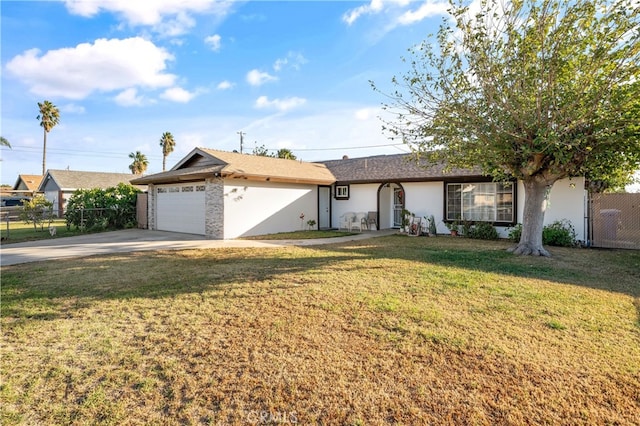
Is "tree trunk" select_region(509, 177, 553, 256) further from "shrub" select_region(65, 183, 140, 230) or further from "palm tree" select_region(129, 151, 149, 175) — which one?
"palm tree" select_region(129, 151, 149, 175)

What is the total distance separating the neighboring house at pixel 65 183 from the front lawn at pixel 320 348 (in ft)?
95.6

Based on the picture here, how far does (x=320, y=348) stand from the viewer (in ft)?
13.4

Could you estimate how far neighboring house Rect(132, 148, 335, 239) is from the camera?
1495 cm

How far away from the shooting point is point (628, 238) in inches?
479

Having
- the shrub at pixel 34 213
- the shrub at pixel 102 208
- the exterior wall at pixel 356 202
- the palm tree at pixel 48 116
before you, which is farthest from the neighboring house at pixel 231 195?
the palm tree at pixel 48 116

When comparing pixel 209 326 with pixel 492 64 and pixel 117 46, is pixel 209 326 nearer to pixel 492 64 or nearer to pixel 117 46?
pixel 492 64

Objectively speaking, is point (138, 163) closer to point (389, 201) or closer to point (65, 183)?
point (65, 183)

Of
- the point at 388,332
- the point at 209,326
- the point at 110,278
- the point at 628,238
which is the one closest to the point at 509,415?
the point at 388,332

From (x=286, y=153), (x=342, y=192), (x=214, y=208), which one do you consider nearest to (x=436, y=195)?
(x=342, y=192)

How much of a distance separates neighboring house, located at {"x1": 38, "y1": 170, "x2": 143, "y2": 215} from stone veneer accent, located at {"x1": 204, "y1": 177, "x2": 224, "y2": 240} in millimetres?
21332

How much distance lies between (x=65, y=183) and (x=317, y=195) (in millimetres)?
27013

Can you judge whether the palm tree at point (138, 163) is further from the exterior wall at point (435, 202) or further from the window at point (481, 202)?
the window at point (481, 202)

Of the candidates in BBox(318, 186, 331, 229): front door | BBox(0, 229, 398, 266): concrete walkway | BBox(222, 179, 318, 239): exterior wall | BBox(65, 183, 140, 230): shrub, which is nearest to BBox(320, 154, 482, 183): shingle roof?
BBox(318, 186, 331, 229): front door

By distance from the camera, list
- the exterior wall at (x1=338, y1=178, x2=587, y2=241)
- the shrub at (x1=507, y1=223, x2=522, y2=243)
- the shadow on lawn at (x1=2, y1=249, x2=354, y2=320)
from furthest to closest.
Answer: the shrub at (x1=507, y1=223, x2=522, y2=243)
the exterior wall at (x1=338, y1=178, x2=587, y2=241)
the shadow on lawn at (x1=2, y1=249, x2=354, y2=320)
